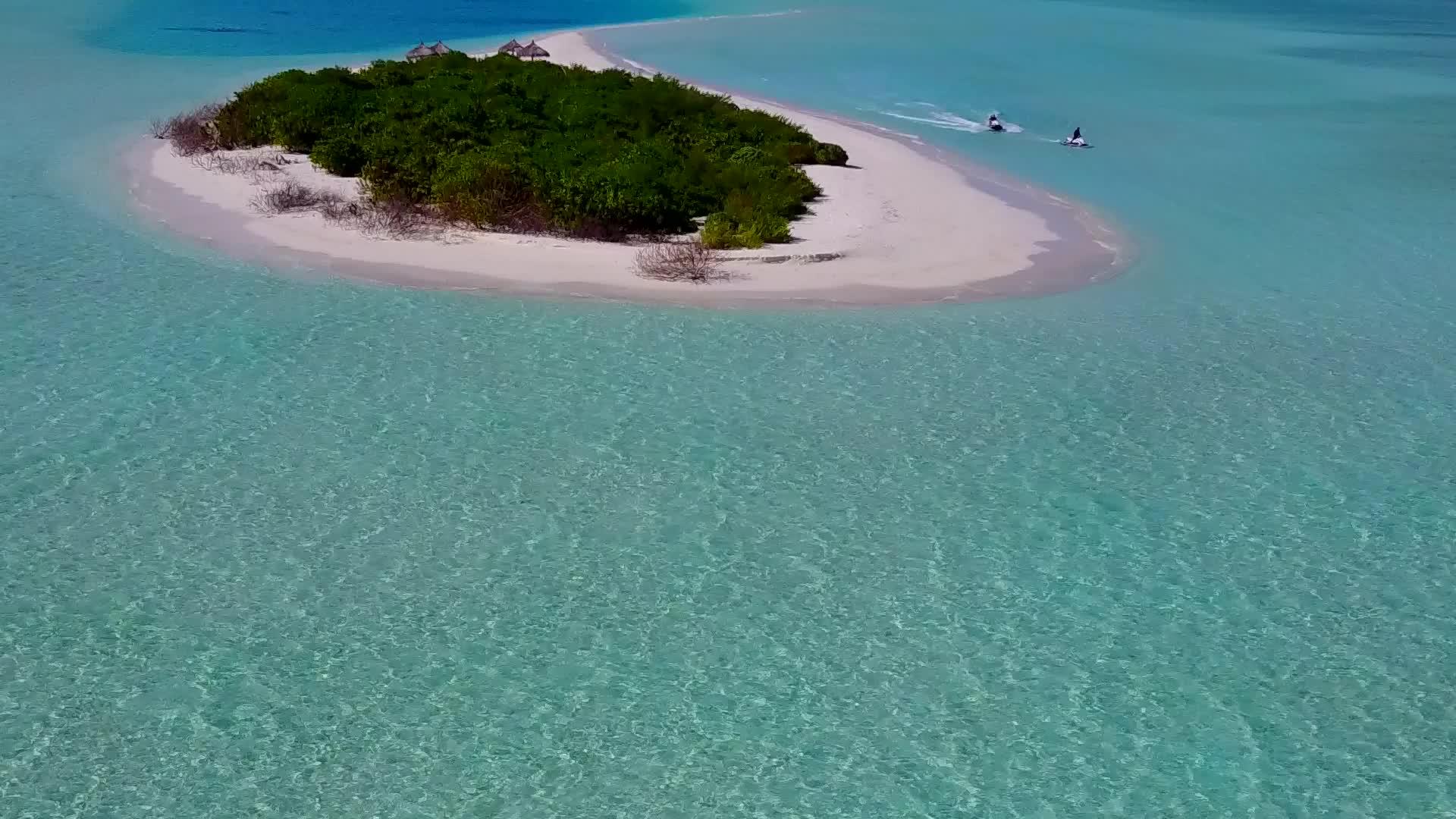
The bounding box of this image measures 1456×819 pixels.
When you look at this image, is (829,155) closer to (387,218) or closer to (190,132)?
(387,218)

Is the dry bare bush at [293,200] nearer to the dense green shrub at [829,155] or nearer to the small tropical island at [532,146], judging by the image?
the small tropical island at [532,146]

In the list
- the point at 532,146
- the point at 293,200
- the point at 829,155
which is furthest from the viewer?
the point at 829,155

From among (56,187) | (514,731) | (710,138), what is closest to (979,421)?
(514,731)

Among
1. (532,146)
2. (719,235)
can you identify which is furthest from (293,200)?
(719,235)

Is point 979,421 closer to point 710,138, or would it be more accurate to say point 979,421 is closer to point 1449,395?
point 1449,395

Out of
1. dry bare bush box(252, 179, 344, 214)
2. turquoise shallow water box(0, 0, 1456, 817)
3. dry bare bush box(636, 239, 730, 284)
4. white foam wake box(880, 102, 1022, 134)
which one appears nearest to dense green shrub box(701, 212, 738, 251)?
dry bare bush box(636, 239, 730, 284)

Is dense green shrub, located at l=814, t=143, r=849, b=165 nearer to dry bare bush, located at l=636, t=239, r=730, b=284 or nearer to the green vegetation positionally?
the green vegetation
